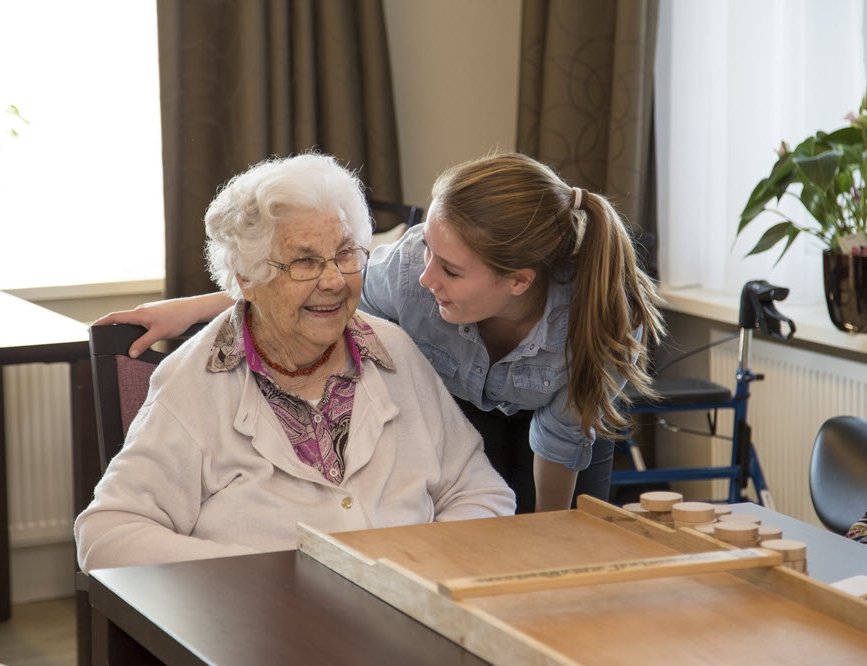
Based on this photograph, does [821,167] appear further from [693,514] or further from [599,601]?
[599,601]

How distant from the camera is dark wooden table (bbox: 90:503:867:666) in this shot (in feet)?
3.69

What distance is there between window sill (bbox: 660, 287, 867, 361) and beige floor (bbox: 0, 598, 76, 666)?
1762 millimetres

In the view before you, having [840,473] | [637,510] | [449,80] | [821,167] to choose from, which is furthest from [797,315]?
[637,510]

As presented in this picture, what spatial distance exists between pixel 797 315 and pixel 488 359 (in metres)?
1.52

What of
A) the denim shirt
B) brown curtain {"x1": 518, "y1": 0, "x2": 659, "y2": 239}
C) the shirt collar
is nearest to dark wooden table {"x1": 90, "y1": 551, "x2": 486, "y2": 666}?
the shirt collar

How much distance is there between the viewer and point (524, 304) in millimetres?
2078

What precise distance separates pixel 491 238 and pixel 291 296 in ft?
1.02

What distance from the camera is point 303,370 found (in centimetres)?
194

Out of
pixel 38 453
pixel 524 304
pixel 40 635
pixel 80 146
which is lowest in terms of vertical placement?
pixel 40 635

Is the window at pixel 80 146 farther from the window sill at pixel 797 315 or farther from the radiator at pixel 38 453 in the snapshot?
the window sill at pixel 797 315

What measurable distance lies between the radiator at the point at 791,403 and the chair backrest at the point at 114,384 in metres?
1.93

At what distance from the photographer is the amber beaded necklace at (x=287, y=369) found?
6.31 ft

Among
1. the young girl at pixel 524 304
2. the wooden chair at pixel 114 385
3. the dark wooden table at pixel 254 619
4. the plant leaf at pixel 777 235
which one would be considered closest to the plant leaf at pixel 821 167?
the plant leaf at pixel 777 235

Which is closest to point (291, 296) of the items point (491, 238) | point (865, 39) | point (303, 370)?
point (303, 370)
